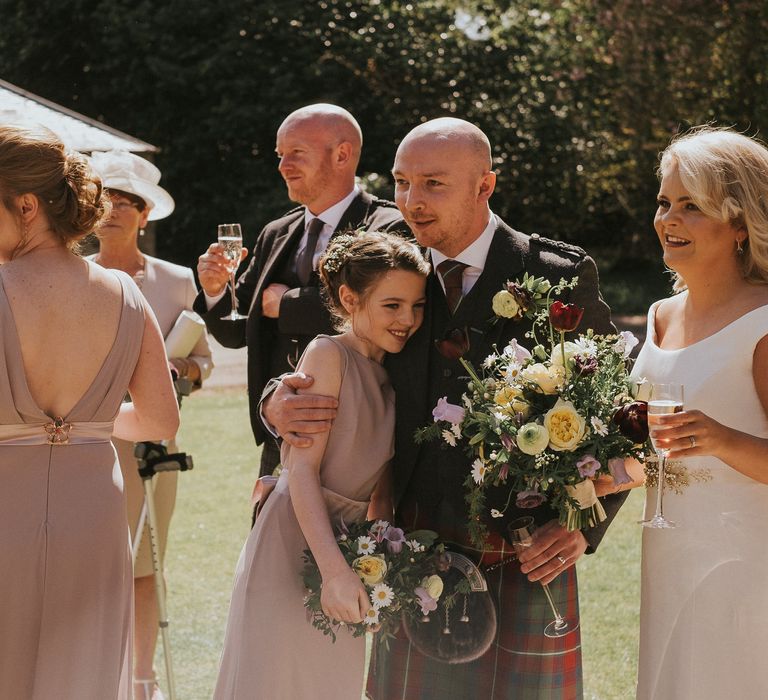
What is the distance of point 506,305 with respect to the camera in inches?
135

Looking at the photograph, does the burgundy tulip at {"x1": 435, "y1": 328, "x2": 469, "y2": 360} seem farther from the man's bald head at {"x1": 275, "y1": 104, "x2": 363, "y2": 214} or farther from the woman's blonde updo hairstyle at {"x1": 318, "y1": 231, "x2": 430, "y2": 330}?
the man's bald head at {"x1": 275, "y1": 104, "x2": 363, "y2": 214}

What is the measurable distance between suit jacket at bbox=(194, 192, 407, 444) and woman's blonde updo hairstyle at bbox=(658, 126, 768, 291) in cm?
145

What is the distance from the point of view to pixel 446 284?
12.2 ft

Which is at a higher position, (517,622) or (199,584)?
(517,622)

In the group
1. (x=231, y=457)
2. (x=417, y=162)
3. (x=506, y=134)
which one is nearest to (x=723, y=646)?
(x=417, y=162)

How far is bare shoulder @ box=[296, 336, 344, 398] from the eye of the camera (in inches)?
143

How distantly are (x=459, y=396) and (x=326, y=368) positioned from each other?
17.5 inches

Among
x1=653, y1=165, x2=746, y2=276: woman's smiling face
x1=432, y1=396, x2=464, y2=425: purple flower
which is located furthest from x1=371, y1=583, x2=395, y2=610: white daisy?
x1=653, y1=165, x2=746, y2=276: woman's smiling face

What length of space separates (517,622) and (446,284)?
113 centimetres

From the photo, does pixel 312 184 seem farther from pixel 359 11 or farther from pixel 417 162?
pixel 359 11

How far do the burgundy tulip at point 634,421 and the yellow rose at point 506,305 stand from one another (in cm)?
46

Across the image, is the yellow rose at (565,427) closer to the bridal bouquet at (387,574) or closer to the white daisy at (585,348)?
the white daisy at (585,348)

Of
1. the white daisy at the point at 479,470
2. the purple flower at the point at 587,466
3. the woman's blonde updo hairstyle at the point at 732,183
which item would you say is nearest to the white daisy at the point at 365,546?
the white daisy at the point at 479,470

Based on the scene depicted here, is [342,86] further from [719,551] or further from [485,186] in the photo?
[719,551]
